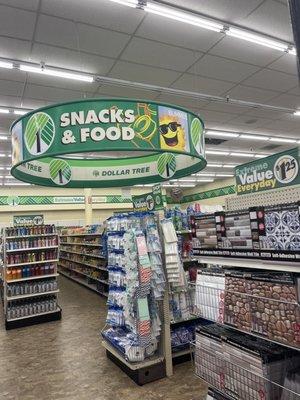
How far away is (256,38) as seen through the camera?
5.32 metres

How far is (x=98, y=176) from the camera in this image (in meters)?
4.91

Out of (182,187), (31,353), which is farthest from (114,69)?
(182,187)

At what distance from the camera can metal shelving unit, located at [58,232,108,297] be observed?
9.60 m

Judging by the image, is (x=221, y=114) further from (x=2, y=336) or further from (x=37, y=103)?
(x=2, y=336)

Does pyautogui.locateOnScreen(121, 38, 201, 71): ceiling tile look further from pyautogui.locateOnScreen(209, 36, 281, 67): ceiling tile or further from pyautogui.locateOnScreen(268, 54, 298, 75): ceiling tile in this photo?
pyautogui.locateOnScreen(268, 54, 298, 75): ceiling tile

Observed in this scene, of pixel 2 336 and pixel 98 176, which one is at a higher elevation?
pixel 98 176

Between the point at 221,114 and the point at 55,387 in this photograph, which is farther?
the point at 221,114

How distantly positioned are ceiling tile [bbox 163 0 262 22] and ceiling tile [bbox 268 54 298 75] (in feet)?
5.66

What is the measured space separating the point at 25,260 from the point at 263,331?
5998mm

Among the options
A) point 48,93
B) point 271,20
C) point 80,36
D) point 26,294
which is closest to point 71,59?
point 80,36

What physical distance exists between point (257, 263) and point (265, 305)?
247mm

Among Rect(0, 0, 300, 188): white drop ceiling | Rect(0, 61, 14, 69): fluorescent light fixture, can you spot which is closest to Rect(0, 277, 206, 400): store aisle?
Rect(0, 61, 14, 69): fluorescent light fixture

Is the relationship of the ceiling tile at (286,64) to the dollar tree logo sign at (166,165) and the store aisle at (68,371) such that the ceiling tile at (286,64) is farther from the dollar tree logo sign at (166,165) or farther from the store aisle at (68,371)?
the store aisle at (68,371)

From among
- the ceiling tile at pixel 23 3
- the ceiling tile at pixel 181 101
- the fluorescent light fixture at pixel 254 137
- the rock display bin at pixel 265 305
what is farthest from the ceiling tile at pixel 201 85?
the rock display bin at pixel 265 305
